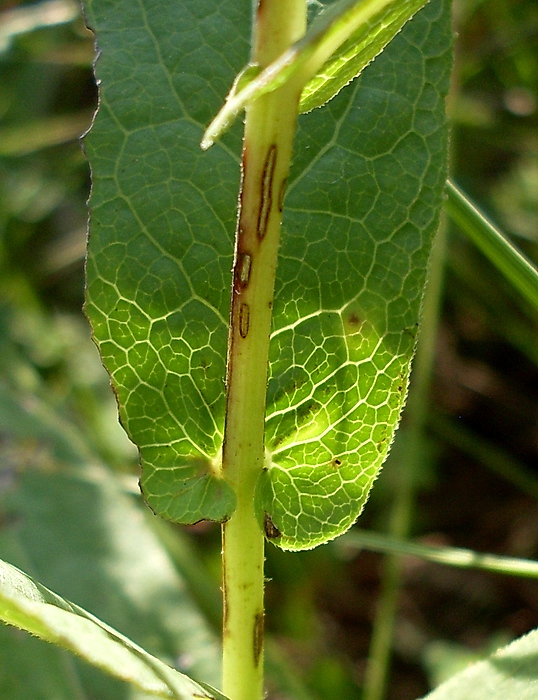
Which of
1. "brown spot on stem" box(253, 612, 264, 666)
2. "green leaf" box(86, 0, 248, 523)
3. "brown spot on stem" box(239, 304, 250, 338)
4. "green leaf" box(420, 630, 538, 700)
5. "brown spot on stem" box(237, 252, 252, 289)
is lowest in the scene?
"green leaf" box(420, 630, 538, 700)

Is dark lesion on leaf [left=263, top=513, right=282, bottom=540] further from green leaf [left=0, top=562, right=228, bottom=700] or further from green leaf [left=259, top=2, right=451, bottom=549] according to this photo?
green leaf [left=0, top=562, right=228, bottom=700]

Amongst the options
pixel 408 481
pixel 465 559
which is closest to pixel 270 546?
pixel 408 481

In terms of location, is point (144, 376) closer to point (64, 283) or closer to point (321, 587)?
point (321, 587)

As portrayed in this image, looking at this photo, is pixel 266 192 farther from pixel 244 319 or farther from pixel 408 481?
pixel 408 481

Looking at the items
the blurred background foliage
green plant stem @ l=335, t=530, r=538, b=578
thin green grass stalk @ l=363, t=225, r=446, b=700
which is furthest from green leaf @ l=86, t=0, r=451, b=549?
thin green grass stalk @ l=363, t=225, r=446, b=700

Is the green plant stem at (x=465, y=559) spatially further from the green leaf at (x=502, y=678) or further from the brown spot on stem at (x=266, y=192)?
the brown spot on stem at (x=266, y=192)

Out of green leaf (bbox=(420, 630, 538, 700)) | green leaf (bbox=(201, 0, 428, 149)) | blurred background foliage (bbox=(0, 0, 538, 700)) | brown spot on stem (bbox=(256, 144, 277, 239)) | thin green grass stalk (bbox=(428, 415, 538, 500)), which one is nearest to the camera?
green leaf (bbox=(201, 0, 428, 149))

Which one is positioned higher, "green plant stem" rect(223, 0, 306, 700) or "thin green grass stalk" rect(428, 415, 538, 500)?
"thin green grass stalk" rect(428, 415, 538, 500)
